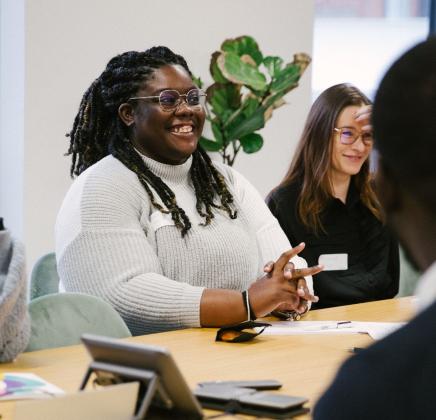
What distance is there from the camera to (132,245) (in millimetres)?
2832

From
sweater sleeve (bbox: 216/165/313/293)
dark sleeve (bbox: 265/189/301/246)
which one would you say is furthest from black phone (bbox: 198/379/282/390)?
dark sleeve (bbox: 265/189/301/246)

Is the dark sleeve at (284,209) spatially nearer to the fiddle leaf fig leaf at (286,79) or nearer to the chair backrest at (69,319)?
the chair backrest at (69,319)

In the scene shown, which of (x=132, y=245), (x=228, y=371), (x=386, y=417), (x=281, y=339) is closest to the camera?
(x=386, y=417)

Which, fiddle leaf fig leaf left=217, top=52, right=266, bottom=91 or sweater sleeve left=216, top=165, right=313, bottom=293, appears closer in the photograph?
sweater sleeve left=216, top=165, right=313, bottom=293

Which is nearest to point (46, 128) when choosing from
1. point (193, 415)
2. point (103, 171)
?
point (103, 171)

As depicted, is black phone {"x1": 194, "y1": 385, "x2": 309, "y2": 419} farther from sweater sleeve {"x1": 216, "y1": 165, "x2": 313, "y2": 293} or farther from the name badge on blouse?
the name badge on blouse

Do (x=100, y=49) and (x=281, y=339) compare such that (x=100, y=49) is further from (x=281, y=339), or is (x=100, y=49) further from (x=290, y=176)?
(x=281, y=339)

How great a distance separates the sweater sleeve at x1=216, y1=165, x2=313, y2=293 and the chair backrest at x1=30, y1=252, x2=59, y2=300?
0.74 m

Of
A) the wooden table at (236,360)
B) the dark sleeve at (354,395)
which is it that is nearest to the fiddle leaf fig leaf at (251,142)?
the wooden table at (236,360)

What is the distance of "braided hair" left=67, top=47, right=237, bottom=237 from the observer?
310 cm

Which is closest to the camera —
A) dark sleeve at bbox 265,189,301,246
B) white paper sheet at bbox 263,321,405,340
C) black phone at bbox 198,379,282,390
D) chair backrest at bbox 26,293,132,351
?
black phone at bbox 198,379,282,390

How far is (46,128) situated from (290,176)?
1.55 meters

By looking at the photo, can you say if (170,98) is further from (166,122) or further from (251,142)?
(251,142)

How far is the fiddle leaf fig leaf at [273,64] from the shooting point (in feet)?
17.6
